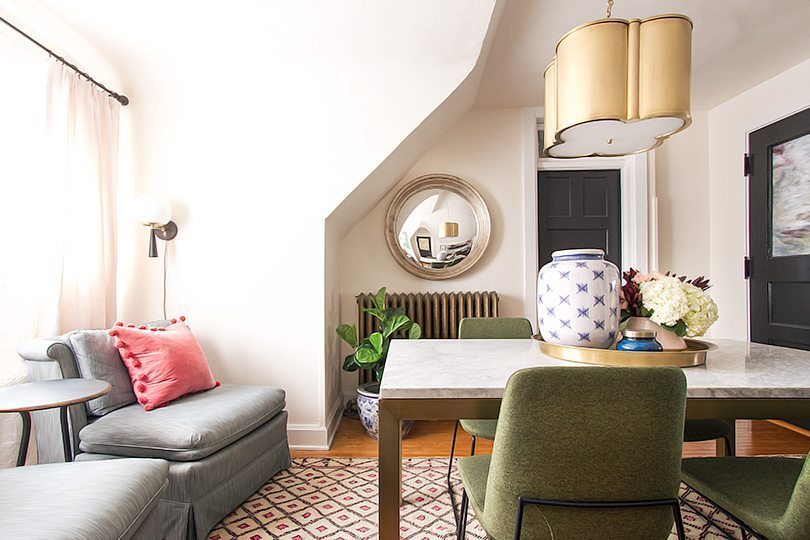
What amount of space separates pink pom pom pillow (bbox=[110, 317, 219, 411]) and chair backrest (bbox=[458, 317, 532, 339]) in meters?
1.32

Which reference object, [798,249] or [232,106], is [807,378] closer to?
[798,249]

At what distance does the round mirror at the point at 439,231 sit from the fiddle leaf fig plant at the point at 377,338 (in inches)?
23.5

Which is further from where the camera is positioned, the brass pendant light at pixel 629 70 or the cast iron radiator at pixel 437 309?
the cast iron radiator at pixel 437 309

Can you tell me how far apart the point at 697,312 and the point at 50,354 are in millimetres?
2430

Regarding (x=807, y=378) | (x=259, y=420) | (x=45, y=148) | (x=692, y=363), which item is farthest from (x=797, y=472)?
(x=45, y=148)

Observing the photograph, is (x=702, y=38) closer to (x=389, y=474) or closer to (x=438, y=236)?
(x=438, y=236)

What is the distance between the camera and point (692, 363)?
146cm

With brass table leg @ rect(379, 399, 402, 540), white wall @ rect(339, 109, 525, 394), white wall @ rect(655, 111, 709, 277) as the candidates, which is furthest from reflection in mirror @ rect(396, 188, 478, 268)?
brass table leg @ rect(379, 399, 402, 540)

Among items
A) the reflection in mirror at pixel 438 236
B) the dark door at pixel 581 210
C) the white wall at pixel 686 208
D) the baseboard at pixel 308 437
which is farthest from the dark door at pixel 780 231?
the baseboard at pixel 308 437

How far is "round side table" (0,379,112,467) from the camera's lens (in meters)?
1.57

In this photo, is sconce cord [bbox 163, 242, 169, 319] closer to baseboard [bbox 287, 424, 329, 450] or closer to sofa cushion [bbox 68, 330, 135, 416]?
sofa cushion [bbox 68, 330, 135, 416]

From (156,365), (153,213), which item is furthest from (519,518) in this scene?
(153,213)

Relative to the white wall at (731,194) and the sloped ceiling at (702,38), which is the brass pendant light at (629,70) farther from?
the white wall at (731,194)

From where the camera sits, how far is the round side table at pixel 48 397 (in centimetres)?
157
